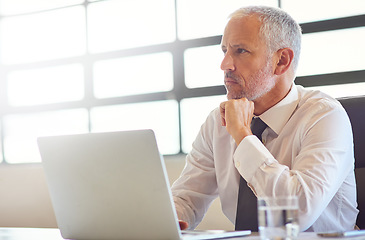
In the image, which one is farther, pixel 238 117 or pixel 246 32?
pixel 246 32

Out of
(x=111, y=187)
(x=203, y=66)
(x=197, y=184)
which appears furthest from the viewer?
(x=203, y=66)

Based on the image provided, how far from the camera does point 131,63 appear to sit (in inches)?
132

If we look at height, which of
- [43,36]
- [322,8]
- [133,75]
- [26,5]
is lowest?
[133,75]

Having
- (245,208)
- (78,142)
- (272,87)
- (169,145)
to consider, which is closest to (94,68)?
(169,145)

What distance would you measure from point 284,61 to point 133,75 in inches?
60.8

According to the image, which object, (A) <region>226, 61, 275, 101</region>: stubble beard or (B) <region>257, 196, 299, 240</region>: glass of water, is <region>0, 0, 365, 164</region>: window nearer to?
(A) <region>226, 61, 275, 101</region>: stubble beard

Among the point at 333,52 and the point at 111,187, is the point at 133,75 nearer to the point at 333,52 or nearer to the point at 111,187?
the point at 333,52

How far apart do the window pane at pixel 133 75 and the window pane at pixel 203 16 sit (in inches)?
7.9

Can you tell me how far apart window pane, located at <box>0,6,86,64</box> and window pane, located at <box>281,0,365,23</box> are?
1.44 metres

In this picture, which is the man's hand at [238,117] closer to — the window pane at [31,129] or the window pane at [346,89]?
the window pane at [346,89]

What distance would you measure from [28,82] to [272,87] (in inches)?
87.7

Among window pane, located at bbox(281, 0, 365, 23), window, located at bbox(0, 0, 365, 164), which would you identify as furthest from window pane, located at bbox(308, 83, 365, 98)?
window pane, located at bbox(281, 0, 365, 23)

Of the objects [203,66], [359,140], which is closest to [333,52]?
[203,66]

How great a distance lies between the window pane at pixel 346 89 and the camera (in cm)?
266
